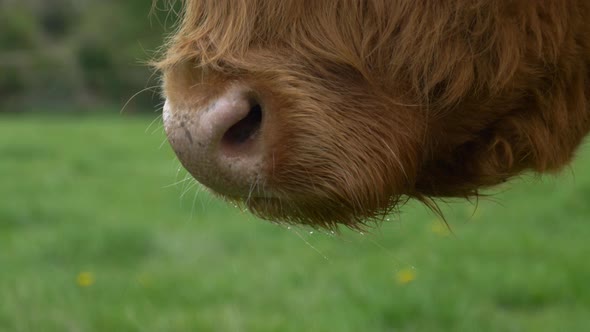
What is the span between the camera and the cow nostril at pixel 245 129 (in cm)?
164

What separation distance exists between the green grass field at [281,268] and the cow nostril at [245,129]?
1.13 ft

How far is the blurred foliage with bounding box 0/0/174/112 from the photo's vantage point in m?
34.7

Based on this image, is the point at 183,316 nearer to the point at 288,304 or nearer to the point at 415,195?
the point at 288,304

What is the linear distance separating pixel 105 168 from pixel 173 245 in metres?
4.46

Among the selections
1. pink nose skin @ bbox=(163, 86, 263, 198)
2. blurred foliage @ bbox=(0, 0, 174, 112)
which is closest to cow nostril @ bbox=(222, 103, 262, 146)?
pink nose skin @ bbox=(163, 86, 263, 198)

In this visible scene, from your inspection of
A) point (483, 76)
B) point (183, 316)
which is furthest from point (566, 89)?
point (183, 316)

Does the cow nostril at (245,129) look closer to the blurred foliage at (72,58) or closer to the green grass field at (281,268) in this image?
the green grass field at (281,268)

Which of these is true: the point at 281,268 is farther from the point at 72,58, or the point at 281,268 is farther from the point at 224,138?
the point at 72,58

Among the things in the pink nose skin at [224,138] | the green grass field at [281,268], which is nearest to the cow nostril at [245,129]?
the pink nose skin at [224,138]

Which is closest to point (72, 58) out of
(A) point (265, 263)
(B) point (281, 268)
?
(A) point (265, 263)

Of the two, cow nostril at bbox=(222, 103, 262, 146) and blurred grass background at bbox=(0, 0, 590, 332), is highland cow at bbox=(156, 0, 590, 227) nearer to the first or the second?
cow nostril at bbox=(222, 103, 262, 146)

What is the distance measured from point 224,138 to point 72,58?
35.4m

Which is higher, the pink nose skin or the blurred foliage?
the pink nose skin

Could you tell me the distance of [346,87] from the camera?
1696 millimetres
